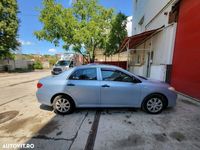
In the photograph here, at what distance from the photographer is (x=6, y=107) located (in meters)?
5.12

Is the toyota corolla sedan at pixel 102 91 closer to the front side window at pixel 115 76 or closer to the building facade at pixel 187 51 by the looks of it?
the front side window at pixel 115 76

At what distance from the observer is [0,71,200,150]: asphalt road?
9.55 ft

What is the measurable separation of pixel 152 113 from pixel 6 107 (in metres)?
4.99

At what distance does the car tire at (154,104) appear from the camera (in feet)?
14.5

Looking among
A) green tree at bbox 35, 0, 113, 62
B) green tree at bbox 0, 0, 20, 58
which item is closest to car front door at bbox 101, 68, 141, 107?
green tree at bbox 35, 0, 113, 62

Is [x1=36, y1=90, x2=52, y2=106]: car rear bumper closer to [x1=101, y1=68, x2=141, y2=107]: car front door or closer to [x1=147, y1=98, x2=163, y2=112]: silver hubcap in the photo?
[x1=101, y1=68, x2=141, y2=107]: car front door

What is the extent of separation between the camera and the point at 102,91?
4293mm

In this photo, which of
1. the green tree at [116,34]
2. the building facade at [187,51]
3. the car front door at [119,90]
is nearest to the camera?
the car front door at [119,90]

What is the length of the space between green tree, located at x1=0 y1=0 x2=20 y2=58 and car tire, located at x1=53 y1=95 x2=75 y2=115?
2076 centimetres

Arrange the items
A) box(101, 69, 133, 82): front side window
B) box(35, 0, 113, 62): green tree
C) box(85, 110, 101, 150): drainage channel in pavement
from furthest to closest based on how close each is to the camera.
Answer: box(35, 0, 113, 62): green tree
box(101, 69, 133, 82): front side window
box(85, 110, 101, 150): drainage channel in pavement

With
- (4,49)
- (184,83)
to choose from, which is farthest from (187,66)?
(4,49)

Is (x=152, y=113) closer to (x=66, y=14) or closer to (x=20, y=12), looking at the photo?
(x=66, y=14)

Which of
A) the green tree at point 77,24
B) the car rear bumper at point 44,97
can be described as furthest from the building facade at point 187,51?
the green tree at point 77,24

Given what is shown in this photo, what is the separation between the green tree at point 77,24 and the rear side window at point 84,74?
12.8 metres
